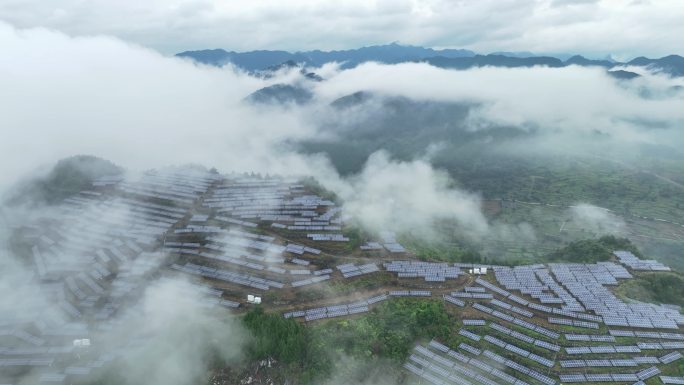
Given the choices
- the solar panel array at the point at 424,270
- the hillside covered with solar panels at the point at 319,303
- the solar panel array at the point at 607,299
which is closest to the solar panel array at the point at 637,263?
the hillside covered with solar panels at the point at 319,303

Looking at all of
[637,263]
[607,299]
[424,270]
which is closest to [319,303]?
[424,270]

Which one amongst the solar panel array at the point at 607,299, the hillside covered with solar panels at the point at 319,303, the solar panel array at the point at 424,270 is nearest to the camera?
the hillside covered with solar panels at the point at 319,303

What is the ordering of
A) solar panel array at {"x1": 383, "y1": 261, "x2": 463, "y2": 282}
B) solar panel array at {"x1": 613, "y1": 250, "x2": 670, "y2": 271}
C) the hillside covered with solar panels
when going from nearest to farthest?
the hillside covered with solar panels → solar panel array at {"x1": 383, "y1": 261, "x2": 463, "y2": 282} → solar panel array at {"x1": 613, "y1": 250, "x2": 670, "y2": 271}

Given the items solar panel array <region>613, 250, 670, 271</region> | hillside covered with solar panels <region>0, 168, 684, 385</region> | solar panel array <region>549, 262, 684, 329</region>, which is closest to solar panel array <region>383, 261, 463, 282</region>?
hillside covered with solar panels <region>0, 168, 684, 385</region>

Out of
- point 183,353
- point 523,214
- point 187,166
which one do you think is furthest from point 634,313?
point 187,166

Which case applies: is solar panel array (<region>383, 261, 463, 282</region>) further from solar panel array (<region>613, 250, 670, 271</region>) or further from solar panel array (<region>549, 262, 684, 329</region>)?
solar panel array (<region>613, 250, 670, 271</region>)

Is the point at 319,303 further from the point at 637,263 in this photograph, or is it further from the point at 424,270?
the point at 637,263

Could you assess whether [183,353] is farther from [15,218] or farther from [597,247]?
[597,247]

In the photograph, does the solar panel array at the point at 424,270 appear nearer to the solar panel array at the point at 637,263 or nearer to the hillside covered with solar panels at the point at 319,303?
the hillside covered with solar panels at the point at 319,303
